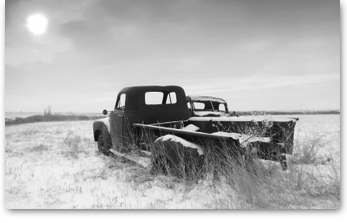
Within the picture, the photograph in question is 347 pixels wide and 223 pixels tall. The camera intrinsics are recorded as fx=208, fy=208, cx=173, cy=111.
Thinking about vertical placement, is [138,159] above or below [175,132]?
below

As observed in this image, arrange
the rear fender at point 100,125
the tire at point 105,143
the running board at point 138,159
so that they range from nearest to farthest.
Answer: the running board at point 138,159 → the tire at point 105,143 → the rear fender at point 100,125

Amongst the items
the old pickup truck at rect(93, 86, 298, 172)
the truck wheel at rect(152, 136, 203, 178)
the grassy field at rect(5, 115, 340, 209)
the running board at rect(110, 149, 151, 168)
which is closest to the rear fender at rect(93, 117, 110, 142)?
the old pickup truck at rect(93, 86, 298, 172)

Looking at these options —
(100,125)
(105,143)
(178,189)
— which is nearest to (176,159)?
(178,189)

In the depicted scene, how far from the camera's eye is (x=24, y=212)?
2330 millimetres

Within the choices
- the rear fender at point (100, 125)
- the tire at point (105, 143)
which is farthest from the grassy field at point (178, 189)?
the rear fender at point (100, 125)

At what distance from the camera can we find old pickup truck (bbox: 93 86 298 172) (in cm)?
290

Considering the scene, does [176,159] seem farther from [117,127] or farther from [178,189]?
[117,127]

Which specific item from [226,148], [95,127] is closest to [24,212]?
[226,148]

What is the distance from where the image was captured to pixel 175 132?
3244 millimetres

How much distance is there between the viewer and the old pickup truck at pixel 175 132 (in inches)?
114

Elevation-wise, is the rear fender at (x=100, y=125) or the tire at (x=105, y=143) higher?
the rear fender at (x=100, y=125)

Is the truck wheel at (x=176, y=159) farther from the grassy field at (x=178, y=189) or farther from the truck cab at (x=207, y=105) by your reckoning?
the truck cab at (x=207, y=105)

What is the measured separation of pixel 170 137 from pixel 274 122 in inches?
66.9

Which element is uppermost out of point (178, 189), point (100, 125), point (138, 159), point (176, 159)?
point (100, 125)
